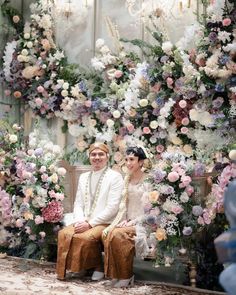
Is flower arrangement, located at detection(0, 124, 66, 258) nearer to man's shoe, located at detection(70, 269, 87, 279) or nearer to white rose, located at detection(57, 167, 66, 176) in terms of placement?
white rose, located at detection(57, 167, 66, 176)

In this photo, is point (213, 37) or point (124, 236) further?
point (213, 37)

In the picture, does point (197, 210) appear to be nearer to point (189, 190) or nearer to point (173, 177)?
point (189, 190)

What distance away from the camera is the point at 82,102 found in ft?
20.8

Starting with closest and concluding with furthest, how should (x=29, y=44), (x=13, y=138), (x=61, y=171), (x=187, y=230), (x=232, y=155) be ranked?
(x=232, y=155) < (x=187, y=230) < (x=61, y=171) < (x=13, y=138) < (x=29, y=44)

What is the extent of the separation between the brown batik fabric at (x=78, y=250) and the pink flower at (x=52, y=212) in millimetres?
509

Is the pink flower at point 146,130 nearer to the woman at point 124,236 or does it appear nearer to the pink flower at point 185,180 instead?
the woman at point 124,236

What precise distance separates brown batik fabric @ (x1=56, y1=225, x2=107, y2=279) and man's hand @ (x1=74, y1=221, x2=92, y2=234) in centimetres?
5

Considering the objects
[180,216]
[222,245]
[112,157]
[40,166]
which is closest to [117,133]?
[112,157]

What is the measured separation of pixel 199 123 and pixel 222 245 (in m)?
3.89

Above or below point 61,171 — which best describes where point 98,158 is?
above

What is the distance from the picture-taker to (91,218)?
4941 millimetres

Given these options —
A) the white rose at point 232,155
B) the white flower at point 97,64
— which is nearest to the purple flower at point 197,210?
the white rose at point 232,155

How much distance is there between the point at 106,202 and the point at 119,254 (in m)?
0.64

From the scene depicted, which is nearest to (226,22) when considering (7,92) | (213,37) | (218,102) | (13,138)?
(213,37)
